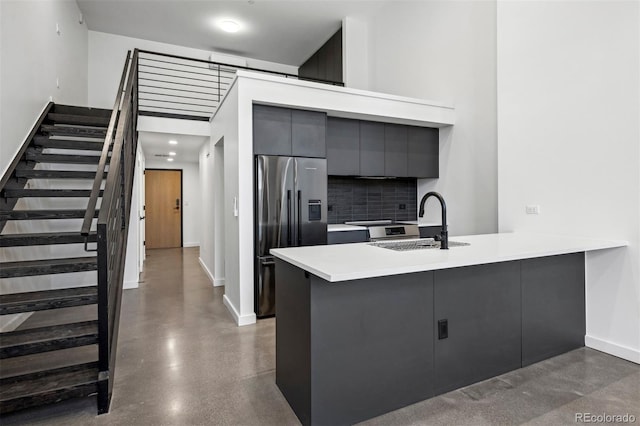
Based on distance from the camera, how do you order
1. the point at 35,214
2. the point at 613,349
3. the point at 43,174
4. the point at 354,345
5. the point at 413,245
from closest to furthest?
the point at 354,345 < the point at 413,245 < the point at 613,349 < the point at 35,214 < the point at 43,174

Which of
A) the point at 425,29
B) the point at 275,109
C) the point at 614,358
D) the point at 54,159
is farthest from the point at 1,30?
the point at 614,358

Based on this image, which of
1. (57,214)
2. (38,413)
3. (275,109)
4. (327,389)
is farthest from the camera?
(275,109)

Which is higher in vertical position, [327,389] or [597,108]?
[597,108]

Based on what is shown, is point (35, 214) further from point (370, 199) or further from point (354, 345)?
point (370, 199)

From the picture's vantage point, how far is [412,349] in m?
2.05

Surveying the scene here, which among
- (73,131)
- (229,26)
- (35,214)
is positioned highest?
(229,26)

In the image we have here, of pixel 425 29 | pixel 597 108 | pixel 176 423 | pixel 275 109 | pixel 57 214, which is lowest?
pixel 176 423

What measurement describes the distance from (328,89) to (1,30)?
3011 mm

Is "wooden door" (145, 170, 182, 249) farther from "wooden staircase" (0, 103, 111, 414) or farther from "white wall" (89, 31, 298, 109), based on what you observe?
"wooden staircase" (0, 103, 111, 414)

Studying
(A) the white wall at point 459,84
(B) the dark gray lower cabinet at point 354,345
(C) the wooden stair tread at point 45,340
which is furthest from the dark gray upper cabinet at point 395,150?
(C) the wooden stair tread at point 45,340

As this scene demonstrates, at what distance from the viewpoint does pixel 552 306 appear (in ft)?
8.82

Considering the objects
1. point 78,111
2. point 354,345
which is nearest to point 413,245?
point 354,345

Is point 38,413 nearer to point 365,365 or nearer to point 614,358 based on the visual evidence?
point 365,365
